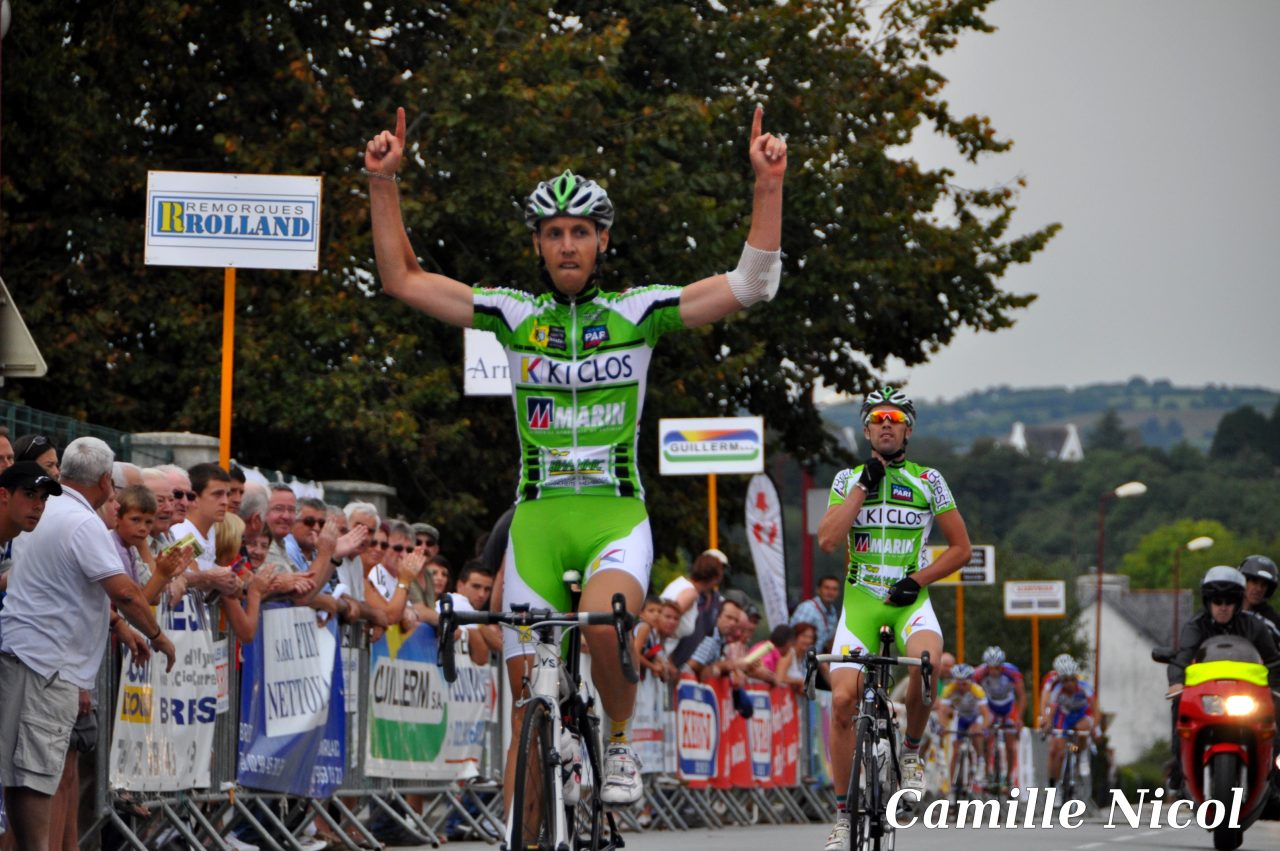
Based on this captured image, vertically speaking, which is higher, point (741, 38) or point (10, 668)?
point (741, 38)

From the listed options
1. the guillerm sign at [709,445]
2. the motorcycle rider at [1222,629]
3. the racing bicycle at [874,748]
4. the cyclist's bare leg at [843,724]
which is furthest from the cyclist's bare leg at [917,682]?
the guillerm sign at [709,445]

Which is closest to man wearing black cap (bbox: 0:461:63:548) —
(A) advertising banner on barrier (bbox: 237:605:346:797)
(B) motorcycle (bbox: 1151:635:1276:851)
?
(A) advertising banner on barrier (bbox: 237:605:346:797)

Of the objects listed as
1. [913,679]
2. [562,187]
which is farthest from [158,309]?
[562,187]

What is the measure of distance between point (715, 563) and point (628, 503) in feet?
36.7

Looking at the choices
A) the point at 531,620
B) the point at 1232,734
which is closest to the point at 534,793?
the point at 531,620

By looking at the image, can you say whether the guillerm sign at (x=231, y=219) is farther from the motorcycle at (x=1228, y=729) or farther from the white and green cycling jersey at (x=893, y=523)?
the motorcycle at (x=1228, y=729)

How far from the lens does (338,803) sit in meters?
13.6

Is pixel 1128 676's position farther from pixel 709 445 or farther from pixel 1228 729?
pixel 1228 729

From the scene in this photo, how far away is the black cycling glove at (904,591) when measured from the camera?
11250 millimetres

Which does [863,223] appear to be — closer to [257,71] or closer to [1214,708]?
[257,71]

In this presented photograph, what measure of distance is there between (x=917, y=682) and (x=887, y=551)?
75 cm

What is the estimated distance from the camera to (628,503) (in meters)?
8.27

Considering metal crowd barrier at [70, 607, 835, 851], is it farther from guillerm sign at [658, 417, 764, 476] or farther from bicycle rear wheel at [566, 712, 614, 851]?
guillerm sign at [658, 417, 764, 476]

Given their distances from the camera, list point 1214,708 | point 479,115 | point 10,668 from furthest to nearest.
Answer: point 479,115, point 1214,708, point 10,668
